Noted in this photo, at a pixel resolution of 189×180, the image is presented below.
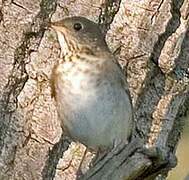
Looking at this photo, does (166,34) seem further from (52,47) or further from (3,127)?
(3,127)

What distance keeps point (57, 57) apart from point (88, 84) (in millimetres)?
170

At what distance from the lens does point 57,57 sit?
3768mm

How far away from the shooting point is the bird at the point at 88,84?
12.0 ft

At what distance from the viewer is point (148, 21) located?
372 centimetres

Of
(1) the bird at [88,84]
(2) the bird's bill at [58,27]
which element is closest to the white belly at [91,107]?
(1) the bird at [88,84]

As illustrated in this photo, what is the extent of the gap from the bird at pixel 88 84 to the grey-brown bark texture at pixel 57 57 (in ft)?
0.20

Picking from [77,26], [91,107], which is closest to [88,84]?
[91,107]

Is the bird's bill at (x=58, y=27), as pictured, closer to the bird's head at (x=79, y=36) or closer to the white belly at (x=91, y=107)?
the bird's head at (x=79, y=36)

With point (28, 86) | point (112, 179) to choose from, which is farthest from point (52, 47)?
point (112, 179)

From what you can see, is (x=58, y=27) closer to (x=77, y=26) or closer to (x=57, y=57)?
(x=77, y=26)

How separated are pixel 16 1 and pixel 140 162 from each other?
0.89 m

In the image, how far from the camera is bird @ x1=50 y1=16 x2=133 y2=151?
12.0ft

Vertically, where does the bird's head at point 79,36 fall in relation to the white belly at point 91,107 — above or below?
above

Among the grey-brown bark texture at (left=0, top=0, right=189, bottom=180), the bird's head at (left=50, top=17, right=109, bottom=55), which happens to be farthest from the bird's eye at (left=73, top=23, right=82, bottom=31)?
the grey-brown bark texture at (left=0, top=0, right=189, bottom=180)
